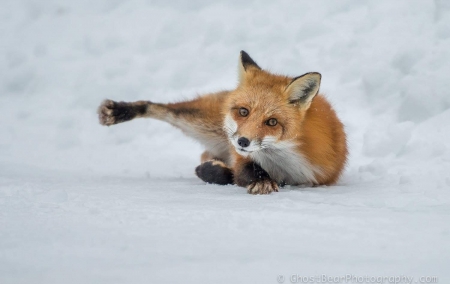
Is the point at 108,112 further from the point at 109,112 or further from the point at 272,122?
the point at 272,122

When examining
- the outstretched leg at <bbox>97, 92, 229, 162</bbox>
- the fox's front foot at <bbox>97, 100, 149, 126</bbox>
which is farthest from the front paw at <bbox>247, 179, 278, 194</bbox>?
the fox's front foot at <bbox>97, 100, 149, 126</bbox>

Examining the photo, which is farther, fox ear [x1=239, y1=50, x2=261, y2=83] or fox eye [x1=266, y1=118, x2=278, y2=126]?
fox ear [x1=239, y1=50, x2=261, y2=83]

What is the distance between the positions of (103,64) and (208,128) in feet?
11.9

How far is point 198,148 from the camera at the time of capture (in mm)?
6965

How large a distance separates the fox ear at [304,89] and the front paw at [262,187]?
65cm

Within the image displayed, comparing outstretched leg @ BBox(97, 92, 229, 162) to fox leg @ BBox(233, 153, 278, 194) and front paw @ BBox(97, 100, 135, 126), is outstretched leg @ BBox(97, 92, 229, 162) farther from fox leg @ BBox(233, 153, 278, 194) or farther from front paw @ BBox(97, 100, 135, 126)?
fox leg @ BBox(233, 153, 278, 194)

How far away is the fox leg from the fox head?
0.86ft

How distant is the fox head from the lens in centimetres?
395

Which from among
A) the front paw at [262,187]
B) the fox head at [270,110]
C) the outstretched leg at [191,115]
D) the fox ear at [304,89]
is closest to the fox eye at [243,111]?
the fox head at [270,110]

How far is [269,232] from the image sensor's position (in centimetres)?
276

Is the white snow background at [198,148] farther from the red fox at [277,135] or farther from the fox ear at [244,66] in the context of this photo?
the fox ear at [244,66]

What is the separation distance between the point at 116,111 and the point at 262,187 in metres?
1.87

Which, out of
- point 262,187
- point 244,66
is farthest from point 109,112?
point 262,187

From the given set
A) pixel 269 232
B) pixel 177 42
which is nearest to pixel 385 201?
pixel 269 232
